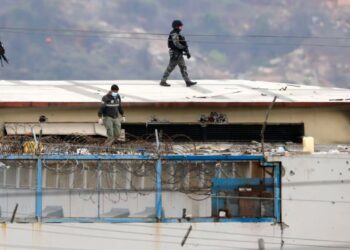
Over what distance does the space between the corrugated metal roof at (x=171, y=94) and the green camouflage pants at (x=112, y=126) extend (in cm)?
198

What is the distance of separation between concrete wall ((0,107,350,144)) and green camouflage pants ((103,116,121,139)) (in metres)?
2.20

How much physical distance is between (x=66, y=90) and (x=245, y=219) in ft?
26.3

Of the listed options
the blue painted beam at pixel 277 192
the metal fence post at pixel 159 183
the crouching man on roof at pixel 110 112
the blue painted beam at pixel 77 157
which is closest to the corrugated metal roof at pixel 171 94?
the crouching man on roof at pixel 110 112

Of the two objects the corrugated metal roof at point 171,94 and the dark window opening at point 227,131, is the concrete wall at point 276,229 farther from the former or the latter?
the corrugated metal roof at point 171,94

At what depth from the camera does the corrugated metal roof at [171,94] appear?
974 inches

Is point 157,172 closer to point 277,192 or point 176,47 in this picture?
point 277,192

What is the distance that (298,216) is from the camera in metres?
21.0

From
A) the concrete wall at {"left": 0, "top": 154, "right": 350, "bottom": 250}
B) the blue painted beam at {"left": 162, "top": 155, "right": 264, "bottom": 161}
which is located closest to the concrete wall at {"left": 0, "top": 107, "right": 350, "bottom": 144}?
the blue painted beam at {"left": 162, "top": 155, "right": 264, "bottom": 161}

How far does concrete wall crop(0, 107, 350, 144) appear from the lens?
2473cm

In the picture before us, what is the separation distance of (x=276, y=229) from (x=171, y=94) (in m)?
6.43

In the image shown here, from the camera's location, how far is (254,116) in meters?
25.3

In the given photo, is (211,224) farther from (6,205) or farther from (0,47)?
(0,47)

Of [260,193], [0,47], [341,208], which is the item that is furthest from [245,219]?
[0,47]

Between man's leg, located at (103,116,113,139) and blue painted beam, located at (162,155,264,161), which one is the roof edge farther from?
blue painted beam, located at (162,155,264,161)
